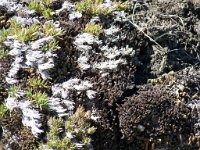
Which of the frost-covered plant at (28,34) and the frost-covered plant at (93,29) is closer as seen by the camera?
the frost-covered plant at (28,34)

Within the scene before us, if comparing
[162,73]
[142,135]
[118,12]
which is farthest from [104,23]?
[142,135]

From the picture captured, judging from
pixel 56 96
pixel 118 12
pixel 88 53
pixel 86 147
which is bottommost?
pixel 86 147

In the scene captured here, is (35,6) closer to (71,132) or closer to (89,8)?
(89,8)

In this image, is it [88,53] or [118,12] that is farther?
[118,12]

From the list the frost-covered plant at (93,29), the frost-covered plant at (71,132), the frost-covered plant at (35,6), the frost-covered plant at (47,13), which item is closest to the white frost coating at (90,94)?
the frost-covered plant at (71,132)

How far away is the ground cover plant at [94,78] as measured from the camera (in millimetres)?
4387

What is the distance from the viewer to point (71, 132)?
423 centimetres

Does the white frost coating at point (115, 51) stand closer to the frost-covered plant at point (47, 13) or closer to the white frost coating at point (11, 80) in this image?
the frost-covered plant at point (47, 13)

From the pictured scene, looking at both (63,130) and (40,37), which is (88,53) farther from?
(63,130)

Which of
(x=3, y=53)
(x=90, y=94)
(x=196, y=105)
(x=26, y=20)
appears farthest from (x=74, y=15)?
(x=196, y=105)

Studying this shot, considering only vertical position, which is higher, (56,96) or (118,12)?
(118,12)

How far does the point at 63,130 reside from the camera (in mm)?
4289

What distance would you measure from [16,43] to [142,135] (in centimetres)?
167

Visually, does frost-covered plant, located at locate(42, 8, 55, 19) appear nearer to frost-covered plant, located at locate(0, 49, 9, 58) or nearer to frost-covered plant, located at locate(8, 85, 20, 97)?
frost-covered plant, located at locate(0, 49, 9, 58)
